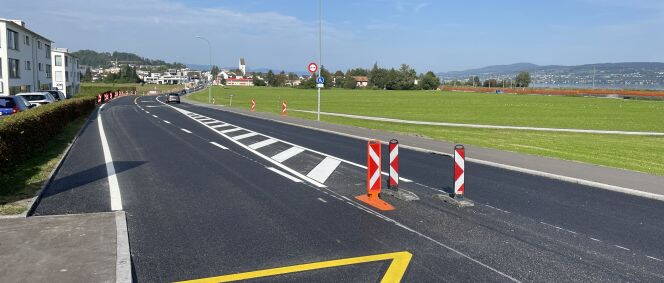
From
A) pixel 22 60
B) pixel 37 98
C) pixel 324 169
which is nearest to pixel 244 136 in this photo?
pixel 324 169

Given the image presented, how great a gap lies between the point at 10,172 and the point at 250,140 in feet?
28.1

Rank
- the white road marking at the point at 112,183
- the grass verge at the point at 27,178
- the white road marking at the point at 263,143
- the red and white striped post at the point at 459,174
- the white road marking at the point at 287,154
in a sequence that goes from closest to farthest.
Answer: the grass verge at the point at 27,178 < the white road marking at the point at 112,183 < the red and white striped post at the point at 459,174 < the white road marking at the point at 287,154 < the white road marking at the point at 263,143

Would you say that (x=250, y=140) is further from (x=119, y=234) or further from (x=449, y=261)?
(x=449, y=261)

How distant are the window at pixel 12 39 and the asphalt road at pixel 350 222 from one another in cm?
4304

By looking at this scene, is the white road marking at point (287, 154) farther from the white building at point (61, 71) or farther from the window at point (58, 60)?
the window at point (58, 60)

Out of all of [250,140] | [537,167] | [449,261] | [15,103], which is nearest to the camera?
[449,261]

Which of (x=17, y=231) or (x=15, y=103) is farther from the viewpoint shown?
(x=15, y=103)

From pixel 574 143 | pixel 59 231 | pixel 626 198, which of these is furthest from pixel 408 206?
pixel 574 143

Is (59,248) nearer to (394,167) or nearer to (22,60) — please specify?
(394,167)

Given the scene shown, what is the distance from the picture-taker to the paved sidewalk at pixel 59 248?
4.99 m

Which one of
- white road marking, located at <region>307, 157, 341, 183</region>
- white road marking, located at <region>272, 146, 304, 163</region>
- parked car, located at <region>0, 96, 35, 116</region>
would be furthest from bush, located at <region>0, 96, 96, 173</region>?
white road marking, located at <region>307, 157, 341, 183</region>

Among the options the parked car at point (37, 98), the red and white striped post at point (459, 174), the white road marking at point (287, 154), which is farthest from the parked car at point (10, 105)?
the red and white striped post at point (459, 174)

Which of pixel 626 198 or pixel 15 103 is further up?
pixel 15 103

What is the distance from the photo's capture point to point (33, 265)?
5.23m
